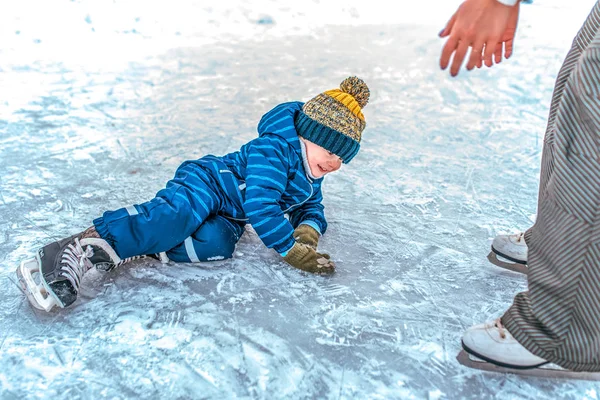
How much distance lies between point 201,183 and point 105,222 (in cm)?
28

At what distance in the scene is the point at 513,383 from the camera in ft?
3.79

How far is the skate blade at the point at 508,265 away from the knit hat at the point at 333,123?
1.73 feet

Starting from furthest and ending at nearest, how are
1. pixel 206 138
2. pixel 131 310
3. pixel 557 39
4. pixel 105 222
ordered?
pixel 557 39, pixel 206 138, pixel 105 222, pixel 131 310

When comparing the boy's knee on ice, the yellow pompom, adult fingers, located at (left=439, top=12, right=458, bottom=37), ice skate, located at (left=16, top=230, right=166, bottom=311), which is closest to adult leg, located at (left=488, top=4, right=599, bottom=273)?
adult fingers, located at (left=439, top=12, right=458, bottom=37)

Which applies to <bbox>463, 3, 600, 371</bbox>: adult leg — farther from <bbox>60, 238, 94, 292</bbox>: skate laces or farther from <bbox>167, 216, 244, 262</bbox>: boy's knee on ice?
<bbox>60, 238, 94, 292</bbox>: skate laces

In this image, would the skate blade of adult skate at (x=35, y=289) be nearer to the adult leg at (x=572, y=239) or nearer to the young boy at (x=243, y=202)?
the young boy at (x=243, y=202)

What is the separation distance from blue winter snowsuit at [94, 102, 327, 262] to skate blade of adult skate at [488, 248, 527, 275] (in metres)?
0.54

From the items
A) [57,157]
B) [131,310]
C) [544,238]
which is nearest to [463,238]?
[544,238]

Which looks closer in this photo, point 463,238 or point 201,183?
point 201,183

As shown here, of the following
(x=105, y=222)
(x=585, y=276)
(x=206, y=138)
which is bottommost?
(x=206, y=138)

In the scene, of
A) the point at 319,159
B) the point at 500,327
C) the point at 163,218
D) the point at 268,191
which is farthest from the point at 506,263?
the point at 163,218

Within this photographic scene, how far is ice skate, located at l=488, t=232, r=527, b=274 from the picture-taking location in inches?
63.5

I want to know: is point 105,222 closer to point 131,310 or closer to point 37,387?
point 131,310

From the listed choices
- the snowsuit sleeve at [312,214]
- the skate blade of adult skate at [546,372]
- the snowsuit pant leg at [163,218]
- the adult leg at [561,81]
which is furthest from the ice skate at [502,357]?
the snowsuit pant leg at [163,218]
